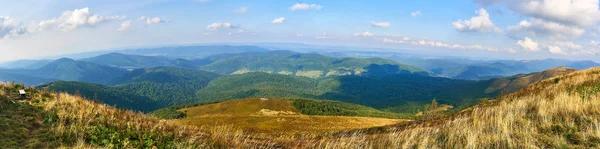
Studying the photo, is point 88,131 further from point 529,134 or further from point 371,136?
point 529,134

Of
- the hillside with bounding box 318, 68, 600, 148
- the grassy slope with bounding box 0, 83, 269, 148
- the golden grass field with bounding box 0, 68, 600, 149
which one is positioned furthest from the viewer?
the grassy slope with bounding box 0, 83, 269, 148

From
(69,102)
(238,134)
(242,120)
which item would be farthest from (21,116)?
(242,120)

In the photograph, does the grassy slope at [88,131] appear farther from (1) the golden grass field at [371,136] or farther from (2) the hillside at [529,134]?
(2) the hillside at [529,134]

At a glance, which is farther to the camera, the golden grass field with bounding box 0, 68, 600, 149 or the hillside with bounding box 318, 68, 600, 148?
the golden grass field with bounding box 0, 68, 600, 149

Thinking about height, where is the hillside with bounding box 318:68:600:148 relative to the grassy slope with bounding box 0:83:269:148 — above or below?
above

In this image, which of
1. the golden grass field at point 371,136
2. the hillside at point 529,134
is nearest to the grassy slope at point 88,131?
the golden grass field at point 371,136

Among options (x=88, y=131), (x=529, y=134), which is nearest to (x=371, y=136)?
(x=529, y=134)

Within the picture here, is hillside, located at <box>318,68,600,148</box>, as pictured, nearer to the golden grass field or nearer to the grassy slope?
the golden grass field

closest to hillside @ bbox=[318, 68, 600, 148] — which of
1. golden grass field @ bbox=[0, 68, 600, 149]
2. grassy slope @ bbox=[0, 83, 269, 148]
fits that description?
golden grass field @ bbox=[0, 68, 600, 149]

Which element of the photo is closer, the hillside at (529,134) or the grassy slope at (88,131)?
the hillside at (529,134)

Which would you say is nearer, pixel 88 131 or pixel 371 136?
pixel 88 131

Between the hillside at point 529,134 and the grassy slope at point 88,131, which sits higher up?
the hillside at point 529,134
